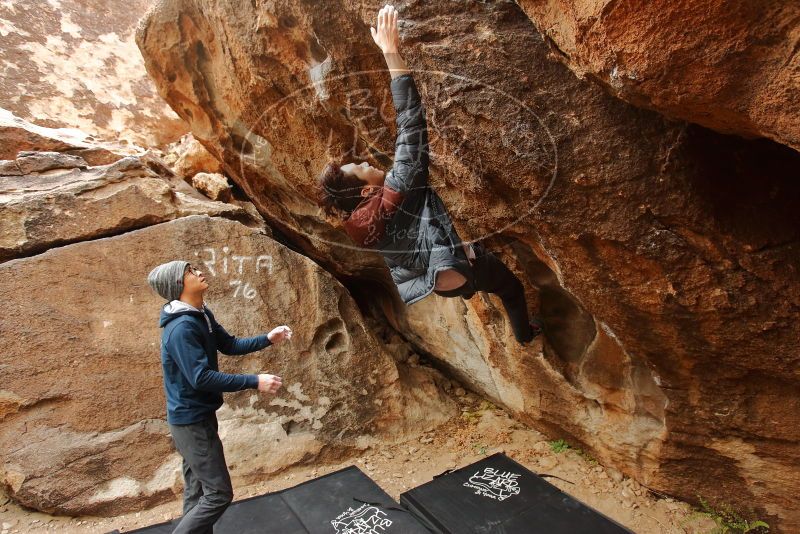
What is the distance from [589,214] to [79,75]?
10854 millimetres

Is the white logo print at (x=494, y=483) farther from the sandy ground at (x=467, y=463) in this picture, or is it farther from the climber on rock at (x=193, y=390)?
the climber on rock at (x=193, y=390)

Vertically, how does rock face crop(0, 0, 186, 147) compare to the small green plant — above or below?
above

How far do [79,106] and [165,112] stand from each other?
145 centimetres

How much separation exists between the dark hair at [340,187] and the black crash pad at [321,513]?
2031 mm

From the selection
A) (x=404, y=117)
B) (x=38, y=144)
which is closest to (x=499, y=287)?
(x=404, y=117)

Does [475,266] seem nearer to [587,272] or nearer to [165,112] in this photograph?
[587,272]

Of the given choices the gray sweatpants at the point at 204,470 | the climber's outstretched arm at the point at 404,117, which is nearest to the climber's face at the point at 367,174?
the climber's outstretched arm at the point at 404,117

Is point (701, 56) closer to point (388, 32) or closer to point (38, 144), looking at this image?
point (388, 32)

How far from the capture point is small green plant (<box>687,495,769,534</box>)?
113 inches

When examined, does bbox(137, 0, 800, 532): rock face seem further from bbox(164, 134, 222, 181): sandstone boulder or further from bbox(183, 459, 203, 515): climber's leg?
bbox(164, 134, 222, 181): sandstone boulder

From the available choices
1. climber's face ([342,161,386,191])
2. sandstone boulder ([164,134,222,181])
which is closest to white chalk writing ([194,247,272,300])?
climber's face ([342,161,386,191])

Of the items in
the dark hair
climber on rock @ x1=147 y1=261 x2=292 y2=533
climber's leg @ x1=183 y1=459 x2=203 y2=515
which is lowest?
climber's leg @ x1=183 y1=459 x2=203 y2=515

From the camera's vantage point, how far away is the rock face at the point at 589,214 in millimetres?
1983

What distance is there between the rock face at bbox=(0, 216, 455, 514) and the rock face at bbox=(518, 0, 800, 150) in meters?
3.16
